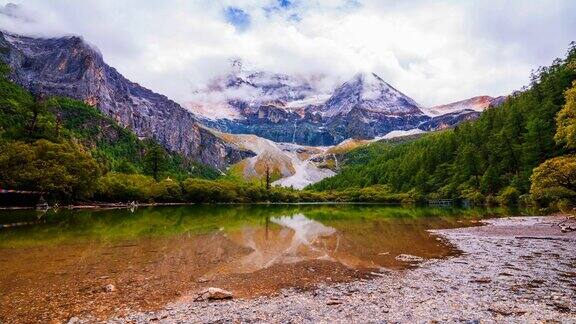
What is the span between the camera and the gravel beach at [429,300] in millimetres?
12875

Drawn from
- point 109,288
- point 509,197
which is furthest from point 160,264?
point 509,197

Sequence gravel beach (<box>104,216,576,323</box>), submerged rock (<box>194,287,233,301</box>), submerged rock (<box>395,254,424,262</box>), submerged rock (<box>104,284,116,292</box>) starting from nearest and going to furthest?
1. gravel beach (<box>104,216,576,323</box>)
2. submerged rock (<box>194,287,233,301</box>)
3. submerged rock (<box>104,284,116,292</box>)
4. submerged rock (<box>395,254,424,262</box>)

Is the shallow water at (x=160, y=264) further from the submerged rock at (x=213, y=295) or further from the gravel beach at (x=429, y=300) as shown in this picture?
the gravel beach at (x=429, y=300)

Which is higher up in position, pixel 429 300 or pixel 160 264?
pixel 429 300

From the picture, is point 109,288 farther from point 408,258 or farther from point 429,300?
point 408,258

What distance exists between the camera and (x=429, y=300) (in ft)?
48.0

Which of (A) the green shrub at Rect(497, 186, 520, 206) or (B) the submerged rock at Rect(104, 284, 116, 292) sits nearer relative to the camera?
(B) the submerged rock at Rect(104, 284, 116, 292)

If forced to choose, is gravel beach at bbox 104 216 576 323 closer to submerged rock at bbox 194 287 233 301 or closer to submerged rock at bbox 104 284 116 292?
submerged rock at bbox 194 287 233 301

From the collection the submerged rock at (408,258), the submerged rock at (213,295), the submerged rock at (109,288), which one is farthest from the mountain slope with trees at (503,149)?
the submerged rock at (109,288)

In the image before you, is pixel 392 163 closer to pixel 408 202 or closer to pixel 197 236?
pixel 408 202

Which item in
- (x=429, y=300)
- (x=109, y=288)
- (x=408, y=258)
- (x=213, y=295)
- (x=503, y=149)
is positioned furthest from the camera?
(x=503, y=149)

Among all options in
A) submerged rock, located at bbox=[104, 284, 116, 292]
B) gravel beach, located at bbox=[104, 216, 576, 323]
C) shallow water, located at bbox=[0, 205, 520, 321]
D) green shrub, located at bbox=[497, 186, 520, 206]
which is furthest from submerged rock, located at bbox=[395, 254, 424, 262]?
green shrub, located at bbox=[497, 186, 520, 206]

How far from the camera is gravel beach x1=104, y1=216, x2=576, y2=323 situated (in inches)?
507

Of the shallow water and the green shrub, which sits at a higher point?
the green shrub
